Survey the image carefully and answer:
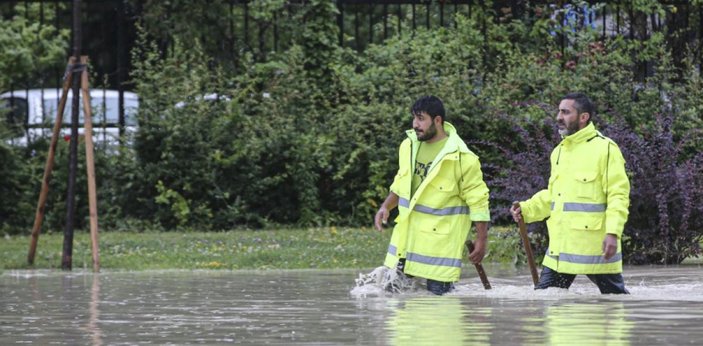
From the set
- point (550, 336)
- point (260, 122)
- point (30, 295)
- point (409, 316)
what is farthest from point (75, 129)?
point (550, 336)

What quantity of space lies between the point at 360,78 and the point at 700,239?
6805 mm

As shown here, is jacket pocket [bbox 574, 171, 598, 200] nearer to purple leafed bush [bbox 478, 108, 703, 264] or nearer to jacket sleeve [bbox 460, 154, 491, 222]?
jacket sleeve [bbox 460, 154, 491, 222]

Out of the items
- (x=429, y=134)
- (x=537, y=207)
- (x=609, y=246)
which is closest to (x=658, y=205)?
(x=537, y=207)

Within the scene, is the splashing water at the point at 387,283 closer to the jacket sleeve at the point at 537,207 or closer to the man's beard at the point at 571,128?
the jacket sleeve at the point at 537,207

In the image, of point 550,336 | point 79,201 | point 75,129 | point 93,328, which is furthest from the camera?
point 79,201

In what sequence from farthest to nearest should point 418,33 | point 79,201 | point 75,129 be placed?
1. point 418,33
2. point 79,201
3. point 75,129

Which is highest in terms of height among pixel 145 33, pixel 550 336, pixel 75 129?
pixel 145 33

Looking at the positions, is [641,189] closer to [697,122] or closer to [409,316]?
[697,122]

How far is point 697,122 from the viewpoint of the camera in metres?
21.9

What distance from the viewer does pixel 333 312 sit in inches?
459

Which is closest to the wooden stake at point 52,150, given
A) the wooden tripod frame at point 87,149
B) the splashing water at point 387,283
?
the wooden tripod frame at point 87,149

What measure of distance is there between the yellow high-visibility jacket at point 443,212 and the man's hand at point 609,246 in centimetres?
93

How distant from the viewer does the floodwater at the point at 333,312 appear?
9711 mm

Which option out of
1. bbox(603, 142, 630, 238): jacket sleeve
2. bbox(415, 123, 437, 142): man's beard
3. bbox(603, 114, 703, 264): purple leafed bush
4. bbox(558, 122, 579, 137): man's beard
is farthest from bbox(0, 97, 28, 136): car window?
bbox(603, 142, 630, 238): jacket sleeve
